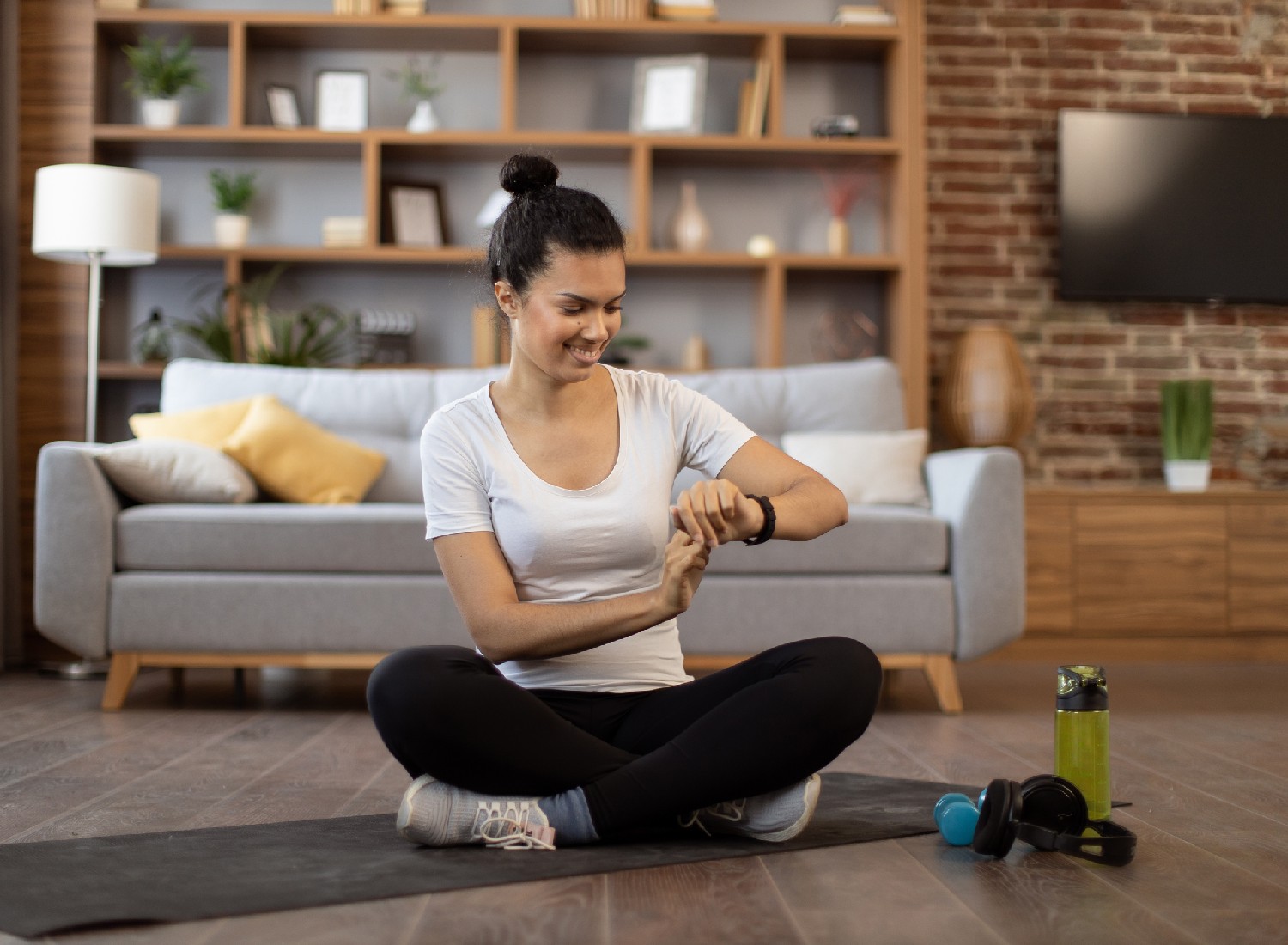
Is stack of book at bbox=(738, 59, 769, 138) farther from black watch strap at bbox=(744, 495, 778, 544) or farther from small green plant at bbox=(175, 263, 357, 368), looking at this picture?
black watch strap at bbox=(744, 495, 778, 544)

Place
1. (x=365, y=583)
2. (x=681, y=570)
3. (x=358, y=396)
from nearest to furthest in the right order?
(x=681, y=570), (x=365, y=583), (x=358, y=396)

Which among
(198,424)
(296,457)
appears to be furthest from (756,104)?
(198,424)

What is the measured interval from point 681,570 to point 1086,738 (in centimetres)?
67

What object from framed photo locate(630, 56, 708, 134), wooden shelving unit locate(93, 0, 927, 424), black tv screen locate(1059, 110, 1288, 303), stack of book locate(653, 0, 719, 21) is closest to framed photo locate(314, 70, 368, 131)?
wooden shelving unit locate(93, 0, 927, 424)

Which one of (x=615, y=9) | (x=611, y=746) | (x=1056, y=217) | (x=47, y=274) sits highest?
(x=615, y=9)

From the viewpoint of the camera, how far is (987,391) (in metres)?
4.69

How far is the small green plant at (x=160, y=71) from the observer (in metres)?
4.65

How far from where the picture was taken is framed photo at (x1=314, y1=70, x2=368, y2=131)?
486 cm

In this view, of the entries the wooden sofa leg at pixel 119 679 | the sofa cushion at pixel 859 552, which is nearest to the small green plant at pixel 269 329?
the wooden sofa leg at pixel 119 679

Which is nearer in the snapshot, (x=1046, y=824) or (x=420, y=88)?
(x=1046, y=824)

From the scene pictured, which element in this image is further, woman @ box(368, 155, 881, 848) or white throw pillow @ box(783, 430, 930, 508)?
white throw pillow @ box(783, 430, 930, 508)

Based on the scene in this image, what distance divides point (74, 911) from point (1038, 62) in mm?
4667

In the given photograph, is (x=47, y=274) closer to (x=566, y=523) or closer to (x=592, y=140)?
(x=592, y=140)

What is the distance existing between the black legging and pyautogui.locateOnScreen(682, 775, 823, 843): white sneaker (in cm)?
3
